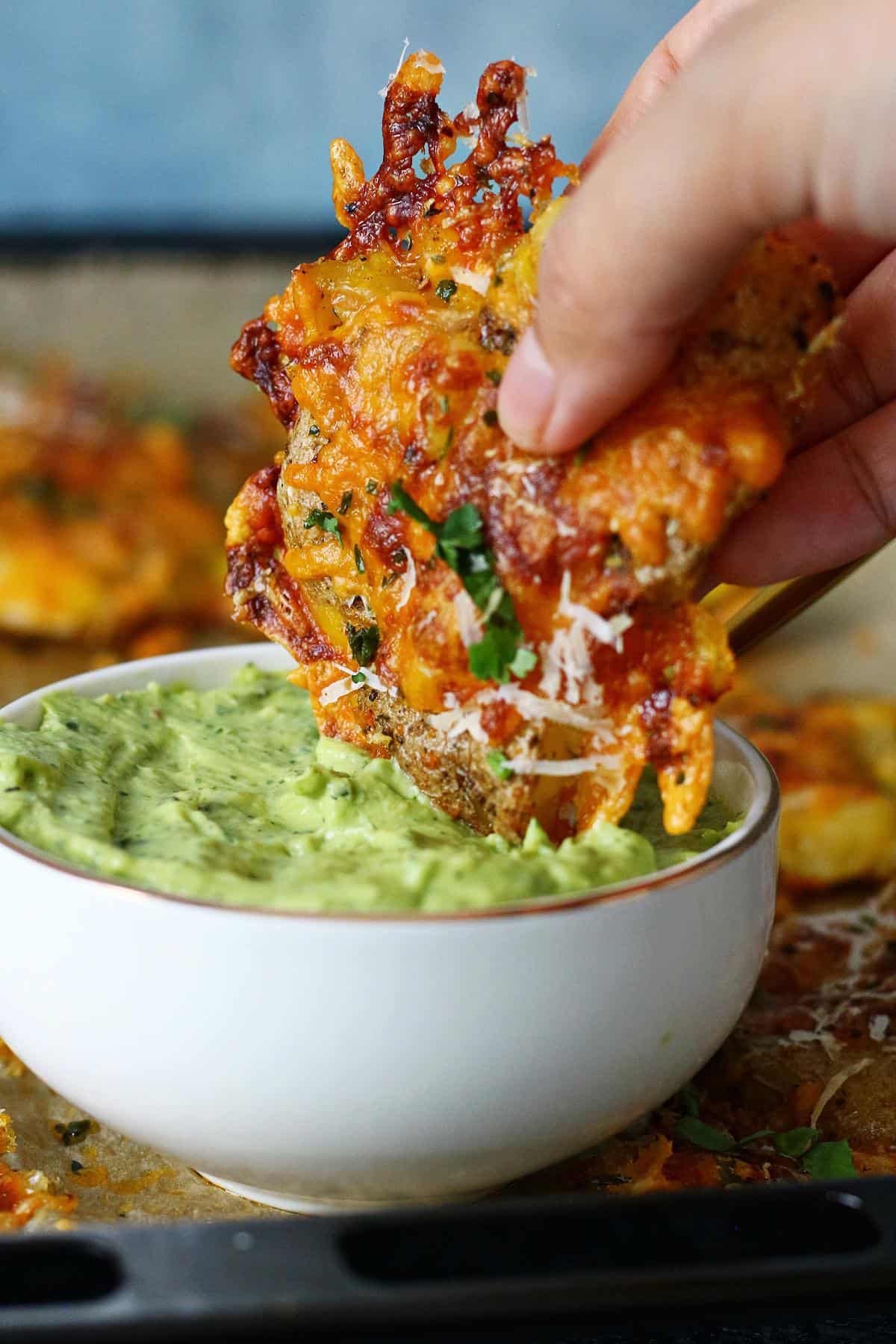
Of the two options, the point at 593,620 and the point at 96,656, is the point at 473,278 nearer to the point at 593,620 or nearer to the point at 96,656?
the point at 593,620

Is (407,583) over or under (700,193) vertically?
under

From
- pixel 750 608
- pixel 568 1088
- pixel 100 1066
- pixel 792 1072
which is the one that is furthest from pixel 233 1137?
pixel 750 608

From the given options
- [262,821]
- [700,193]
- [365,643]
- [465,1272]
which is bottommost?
[465,1272]

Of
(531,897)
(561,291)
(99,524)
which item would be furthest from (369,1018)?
(99,524)

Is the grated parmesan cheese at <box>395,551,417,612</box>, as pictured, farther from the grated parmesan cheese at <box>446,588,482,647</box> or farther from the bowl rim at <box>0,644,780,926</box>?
the bowl rim at <box>0,644,780,926</box>

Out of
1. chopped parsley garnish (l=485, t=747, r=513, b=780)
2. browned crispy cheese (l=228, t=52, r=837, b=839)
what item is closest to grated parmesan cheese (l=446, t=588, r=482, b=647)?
browned crispy cheese (l=228, t=52, r=837, b=839)

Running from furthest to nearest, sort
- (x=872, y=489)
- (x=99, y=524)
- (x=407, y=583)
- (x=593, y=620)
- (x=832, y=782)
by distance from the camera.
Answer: (x=99, y=524), (x=832, y=782), (x=872, y=489), (x=407, y=583), (x=593, y=620)
